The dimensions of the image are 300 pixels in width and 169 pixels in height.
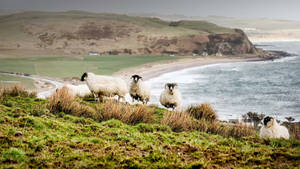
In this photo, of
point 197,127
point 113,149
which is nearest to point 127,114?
point 197,127

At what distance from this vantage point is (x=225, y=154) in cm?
709

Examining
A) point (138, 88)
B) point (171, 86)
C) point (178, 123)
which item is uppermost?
point (171, 86)

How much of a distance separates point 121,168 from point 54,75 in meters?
55.0

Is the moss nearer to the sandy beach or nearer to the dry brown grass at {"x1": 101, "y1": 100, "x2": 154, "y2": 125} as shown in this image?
the dry brown grass at {"x1": 101, "y1": 100, "x2": 154, "y2": 125}

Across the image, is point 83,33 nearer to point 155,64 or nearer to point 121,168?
point 155,64

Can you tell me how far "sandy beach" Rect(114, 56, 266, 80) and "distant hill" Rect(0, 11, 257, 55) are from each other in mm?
14637

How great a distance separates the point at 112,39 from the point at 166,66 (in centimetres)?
5926

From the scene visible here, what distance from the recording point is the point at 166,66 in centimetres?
8575

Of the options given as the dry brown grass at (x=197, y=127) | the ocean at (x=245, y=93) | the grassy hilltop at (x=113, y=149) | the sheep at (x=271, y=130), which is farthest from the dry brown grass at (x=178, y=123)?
the ocean at (x=245, y=93)

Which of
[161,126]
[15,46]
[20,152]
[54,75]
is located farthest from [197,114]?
[15,46]

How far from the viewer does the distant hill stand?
123600mm

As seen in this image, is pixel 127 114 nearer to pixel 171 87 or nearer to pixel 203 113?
pixel 203 113

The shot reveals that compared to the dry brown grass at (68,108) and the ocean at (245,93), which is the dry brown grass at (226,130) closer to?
the dry brown grass at (68,108)

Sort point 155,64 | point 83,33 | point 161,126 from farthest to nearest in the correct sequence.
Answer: point 83,33
point 155,64
point 161,126
